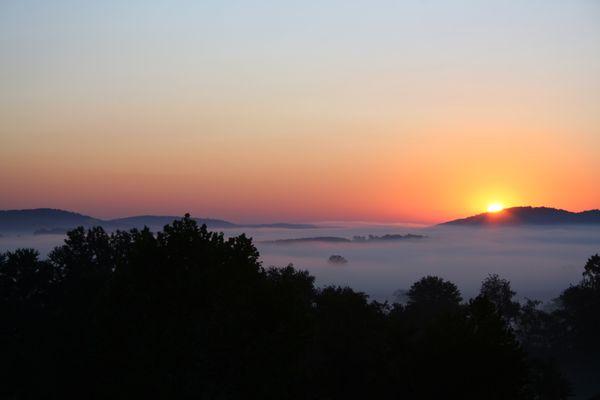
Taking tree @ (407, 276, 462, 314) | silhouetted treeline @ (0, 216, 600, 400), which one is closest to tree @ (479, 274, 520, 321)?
tree @ (407, 276, 462, 314)

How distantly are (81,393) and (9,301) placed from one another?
14.5 metres

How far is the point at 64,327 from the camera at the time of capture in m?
38.1

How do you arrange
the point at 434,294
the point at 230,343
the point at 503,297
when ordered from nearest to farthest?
1. the point at 230,343
2. the point at 434,294
3. the point at 503,297

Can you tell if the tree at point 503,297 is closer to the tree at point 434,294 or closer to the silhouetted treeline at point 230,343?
the tree at point 434,294

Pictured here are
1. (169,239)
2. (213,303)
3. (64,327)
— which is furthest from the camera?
(64,327)

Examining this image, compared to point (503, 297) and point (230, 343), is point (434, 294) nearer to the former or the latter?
point (503, 297)

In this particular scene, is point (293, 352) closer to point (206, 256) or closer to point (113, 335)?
point (206, 256)

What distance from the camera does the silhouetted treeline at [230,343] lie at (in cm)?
2659

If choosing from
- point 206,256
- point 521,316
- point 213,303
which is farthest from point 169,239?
point 521,316

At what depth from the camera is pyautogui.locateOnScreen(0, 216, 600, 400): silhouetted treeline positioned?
87.2 feet

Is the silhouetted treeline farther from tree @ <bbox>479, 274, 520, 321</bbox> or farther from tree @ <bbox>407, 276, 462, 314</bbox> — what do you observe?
tree @ <bbox>479, 274, 520, 321</bbox>

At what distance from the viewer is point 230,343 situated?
2653 cm

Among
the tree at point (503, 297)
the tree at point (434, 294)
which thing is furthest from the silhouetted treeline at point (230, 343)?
the tree at point (503, 297)

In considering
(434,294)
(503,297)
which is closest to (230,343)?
(434,294)
